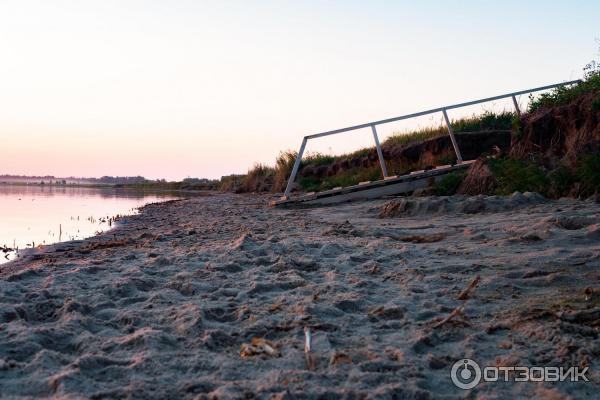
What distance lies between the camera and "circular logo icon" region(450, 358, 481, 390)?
7.34ft

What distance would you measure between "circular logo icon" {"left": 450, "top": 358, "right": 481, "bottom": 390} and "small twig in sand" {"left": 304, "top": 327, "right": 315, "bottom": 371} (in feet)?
1.94

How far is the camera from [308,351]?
8.27 feet

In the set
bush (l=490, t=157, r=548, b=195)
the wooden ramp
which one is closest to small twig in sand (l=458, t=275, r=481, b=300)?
bush (l=490, t=157, r=548, b=195)

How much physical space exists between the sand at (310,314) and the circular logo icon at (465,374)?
1.6 inches

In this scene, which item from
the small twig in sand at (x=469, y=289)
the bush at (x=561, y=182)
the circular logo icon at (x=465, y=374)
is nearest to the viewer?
the circular logo icon at (x=465, y=374)

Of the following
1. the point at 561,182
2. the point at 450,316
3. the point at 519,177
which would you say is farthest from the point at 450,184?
the point at 450,316

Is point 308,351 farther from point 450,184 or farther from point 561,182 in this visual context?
point 450,184

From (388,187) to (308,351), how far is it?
Answer: 27.2ft

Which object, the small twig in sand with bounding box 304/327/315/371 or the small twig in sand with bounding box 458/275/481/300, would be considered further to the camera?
the small twig in sand with bounding box 458/275/481/300

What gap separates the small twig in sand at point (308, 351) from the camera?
2.42m

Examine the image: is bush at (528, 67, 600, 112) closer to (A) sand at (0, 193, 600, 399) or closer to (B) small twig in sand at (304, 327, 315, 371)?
(A) sand at (0, 193, 600, 399)

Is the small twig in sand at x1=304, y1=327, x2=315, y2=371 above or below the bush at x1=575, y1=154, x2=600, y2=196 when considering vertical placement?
below

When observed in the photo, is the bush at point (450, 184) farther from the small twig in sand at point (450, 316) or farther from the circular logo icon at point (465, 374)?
the circular logo icon at point (465, 374)

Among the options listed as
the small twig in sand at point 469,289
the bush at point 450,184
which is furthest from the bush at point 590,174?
the small twig in sand at point 469,289
